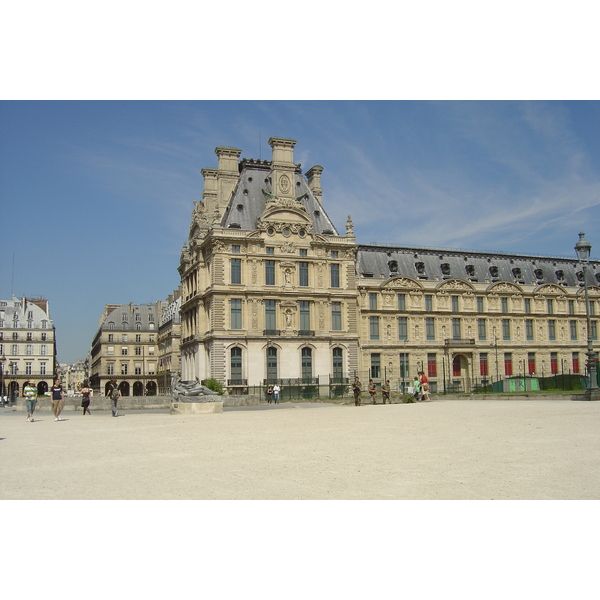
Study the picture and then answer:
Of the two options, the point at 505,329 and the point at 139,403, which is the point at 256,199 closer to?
the point at 139,403

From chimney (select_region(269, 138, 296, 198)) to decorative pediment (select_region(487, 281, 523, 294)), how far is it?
2304 cm

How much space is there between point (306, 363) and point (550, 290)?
2922 centimetres

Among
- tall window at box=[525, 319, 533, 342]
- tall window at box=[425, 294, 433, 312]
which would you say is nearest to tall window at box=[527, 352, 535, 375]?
tall window at box=[525, 319, 533, 342]

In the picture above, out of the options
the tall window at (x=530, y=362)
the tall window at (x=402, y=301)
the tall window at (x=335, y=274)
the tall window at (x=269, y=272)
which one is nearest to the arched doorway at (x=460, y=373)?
the tall window at (x=402, y=301)

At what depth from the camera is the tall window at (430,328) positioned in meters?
60.8

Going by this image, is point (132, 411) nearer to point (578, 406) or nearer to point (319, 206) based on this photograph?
point (578, 406)

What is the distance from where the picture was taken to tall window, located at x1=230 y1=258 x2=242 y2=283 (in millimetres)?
51000

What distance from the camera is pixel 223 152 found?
188 ft

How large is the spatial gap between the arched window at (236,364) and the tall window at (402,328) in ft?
54.8

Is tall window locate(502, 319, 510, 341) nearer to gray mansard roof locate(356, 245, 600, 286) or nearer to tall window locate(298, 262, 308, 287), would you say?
gray mansard roof locate(356, 245, 600, 286)

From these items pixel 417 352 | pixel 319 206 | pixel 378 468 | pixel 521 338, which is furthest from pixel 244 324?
pixel 378 468

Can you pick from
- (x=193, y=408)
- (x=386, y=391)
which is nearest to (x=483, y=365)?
(x=386, y=391)

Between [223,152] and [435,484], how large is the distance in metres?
50.0

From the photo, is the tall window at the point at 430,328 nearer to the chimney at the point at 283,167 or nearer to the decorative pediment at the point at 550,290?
the decorative pediment at the point at 550,290
